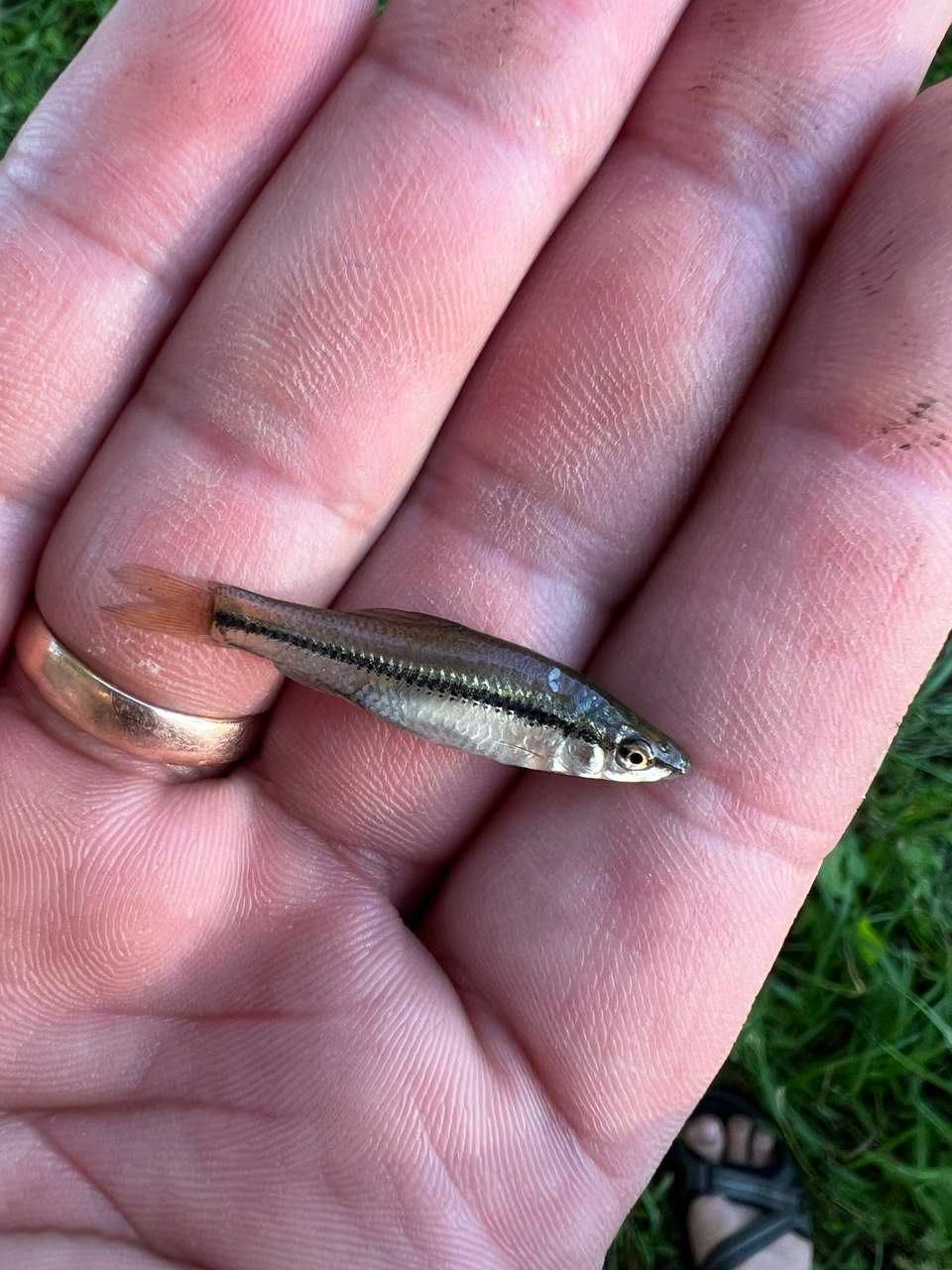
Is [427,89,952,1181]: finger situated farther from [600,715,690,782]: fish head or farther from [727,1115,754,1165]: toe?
[727,1115,754,1165]: toe

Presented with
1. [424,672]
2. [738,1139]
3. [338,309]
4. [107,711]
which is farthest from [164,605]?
[738,1139]

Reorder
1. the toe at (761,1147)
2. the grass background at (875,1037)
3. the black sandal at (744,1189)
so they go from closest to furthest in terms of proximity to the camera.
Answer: the grass background at (875,1037) < the black sandal at (744,1189) < the toe at (761,1147)

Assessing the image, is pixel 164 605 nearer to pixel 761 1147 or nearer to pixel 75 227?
pixel 75 227

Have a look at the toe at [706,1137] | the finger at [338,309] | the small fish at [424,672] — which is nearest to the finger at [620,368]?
the small fish at [424,672]

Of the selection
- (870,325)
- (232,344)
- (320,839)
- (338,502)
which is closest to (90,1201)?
(320,839)

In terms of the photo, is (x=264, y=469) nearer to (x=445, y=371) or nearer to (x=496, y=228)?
(x=445, y=371)

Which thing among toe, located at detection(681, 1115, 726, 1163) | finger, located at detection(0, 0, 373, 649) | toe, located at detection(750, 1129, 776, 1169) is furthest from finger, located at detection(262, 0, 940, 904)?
toe, located at detection(750, 1129, 776, 1169)

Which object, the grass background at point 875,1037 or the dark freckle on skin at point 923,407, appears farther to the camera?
the grass background at point 875,1037

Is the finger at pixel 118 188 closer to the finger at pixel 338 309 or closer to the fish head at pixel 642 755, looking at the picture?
the finger at pixel 338 309
